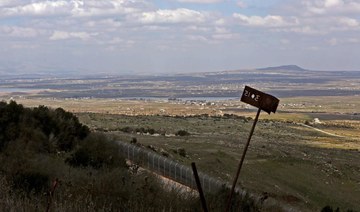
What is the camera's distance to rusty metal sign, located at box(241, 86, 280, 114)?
562 cm

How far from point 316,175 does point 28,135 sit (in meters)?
20.8

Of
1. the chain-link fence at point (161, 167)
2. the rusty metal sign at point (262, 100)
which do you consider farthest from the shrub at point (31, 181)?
the chain-link fence at point (161, 167)

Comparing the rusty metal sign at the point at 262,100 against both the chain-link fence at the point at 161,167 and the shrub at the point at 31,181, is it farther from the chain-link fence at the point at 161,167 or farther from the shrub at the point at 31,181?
the chain-link fence at the point at 161,167

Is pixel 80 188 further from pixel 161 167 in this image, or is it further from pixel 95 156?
pixel 161 167

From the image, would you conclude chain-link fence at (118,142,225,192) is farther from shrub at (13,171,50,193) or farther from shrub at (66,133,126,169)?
shrub at (13,171,50,193)

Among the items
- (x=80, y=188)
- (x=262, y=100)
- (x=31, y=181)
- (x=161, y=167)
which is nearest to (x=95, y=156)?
(x=161, y=167)

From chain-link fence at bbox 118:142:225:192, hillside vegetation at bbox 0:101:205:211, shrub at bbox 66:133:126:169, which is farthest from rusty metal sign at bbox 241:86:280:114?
chain-link fence at bbox 118:142:225:192

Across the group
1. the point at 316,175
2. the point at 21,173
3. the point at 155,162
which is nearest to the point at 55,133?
the point at 155,162

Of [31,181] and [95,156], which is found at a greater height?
[31,181]

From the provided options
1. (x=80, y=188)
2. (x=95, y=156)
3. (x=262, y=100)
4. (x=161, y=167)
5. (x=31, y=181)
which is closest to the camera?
(x=262, y=100)

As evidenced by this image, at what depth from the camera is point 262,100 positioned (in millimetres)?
5648

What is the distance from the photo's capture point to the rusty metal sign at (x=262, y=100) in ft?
18.4

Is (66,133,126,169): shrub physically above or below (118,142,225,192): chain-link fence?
above

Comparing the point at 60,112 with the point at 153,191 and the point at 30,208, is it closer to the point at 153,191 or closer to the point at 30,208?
the point at 153,191
